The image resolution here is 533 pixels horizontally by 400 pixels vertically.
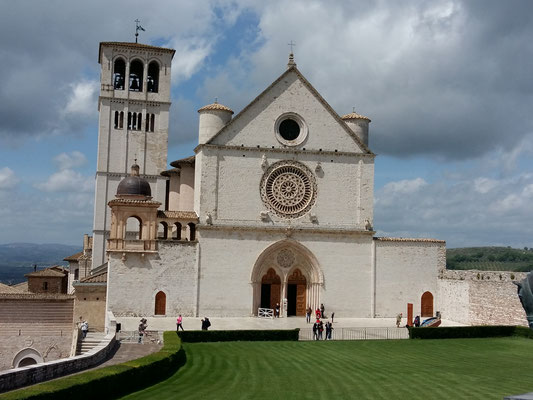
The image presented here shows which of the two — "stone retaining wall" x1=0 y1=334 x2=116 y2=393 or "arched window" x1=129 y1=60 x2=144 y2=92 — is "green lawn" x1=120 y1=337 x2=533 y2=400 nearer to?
"stone retaining wall" x1=0 y1=334 x2=116 y2=393

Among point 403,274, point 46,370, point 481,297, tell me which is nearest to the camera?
point 46,370

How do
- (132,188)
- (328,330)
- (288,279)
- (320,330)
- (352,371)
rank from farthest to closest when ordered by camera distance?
(288,279)
(132,188)
(328,330)
(320,330)
(352,371)

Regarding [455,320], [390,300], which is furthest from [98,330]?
[455,320]

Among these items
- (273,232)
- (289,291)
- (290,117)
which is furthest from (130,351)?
(290,117)

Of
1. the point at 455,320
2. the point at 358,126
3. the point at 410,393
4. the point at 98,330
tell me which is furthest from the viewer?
the point at 358,126

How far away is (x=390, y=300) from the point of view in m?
48.9

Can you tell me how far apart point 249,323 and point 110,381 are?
2319 centimetres

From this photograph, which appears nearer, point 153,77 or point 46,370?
point 46,370

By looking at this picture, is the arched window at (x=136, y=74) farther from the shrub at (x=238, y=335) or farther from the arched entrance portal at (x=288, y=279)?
the shrub at (x=238, y=335)

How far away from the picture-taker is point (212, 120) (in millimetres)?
47625

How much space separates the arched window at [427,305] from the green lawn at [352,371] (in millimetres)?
11936

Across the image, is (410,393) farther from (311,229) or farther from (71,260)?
(71,260)

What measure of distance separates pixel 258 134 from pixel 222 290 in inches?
433

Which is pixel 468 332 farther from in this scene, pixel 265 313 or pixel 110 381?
pixel 110 381
